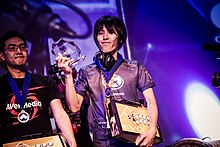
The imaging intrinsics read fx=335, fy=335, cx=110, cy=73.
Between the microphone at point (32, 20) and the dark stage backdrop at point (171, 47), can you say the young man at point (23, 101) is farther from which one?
the dark stage backdrop at point (171, 47)

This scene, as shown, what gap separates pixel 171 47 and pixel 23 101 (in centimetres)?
203

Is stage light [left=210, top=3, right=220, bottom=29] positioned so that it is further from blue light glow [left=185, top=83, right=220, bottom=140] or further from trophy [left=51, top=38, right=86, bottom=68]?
trophy [left=51, top=38, right=86, bottom=68]

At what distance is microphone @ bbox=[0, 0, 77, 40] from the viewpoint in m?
3.37

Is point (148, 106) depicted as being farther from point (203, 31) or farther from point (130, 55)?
point (203, 31)

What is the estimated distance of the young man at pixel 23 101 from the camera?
90.9 inches

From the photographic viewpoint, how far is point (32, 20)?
3.42 metres

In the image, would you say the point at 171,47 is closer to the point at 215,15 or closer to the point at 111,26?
the point at 215,15

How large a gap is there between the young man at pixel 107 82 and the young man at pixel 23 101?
0.22 meters

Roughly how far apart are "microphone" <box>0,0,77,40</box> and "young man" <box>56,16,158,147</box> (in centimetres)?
111

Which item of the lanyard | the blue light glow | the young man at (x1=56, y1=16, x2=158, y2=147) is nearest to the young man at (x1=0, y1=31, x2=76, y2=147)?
the lanyard

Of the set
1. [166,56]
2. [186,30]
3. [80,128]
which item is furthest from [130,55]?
[80,128]

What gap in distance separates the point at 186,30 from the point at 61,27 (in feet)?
4.79

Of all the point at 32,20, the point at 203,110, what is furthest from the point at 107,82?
the point at 203,110

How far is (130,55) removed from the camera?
367cm
